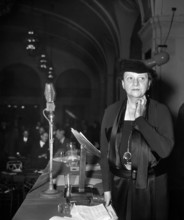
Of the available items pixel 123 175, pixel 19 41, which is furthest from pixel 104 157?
pixel 19 41

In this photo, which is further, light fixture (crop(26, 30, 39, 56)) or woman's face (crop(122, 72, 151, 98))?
light fixture (crop(26, 30, 39, 56))

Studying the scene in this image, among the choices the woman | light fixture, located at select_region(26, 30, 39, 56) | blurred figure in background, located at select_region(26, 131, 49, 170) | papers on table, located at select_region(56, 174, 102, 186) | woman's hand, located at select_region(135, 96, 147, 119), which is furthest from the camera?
light fixture, located at select_region(26, 30, 39, 56)

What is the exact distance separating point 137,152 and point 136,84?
0.56 m

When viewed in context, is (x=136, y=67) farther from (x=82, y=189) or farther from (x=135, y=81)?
(x=82, y=189)

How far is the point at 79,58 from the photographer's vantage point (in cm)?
2069

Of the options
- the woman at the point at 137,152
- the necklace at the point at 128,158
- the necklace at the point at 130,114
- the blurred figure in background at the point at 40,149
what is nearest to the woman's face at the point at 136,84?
the woman at the point at 137,152

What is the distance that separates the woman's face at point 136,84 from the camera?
8.23ft

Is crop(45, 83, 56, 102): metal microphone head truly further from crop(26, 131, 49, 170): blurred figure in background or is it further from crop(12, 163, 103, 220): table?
crop(26, 131, 49, 170): blurred figure in background

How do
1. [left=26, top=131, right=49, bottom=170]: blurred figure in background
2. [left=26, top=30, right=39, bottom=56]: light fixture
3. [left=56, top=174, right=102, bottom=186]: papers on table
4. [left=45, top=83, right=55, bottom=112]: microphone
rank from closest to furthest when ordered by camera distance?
[left=45, top=83, right=55, bottom=112]: microphone
[left=56, top=174, right=102, bottom=186]: papers on table
[left=26, top=131, right=49, bottom=170]: blurred figure in background
[left=26, top=30, right=39, bottom=56]: light fixture

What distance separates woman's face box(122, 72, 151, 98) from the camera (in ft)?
8.23

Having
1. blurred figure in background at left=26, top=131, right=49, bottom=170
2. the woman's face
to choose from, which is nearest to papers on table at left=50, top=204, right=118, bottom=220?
Answer: the woman's face

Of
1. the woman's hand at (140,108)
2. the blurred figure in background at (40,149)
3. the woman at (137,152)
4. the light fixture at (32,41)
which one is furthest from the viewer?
the light fixture at (32,41)

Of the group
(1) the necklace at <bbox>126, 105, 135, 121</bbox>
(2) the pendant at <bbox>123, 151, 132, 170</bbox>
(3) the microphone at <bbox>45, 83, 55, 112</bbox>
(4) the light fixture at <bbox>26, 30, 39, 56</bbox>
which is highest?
(4) the light fixture at <bbox>26, 30, 39, 56</bbox>

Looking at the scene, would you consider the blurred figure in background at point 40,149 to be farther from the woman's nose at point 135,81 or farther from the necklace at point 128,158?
the woman's nose at point 135,81
